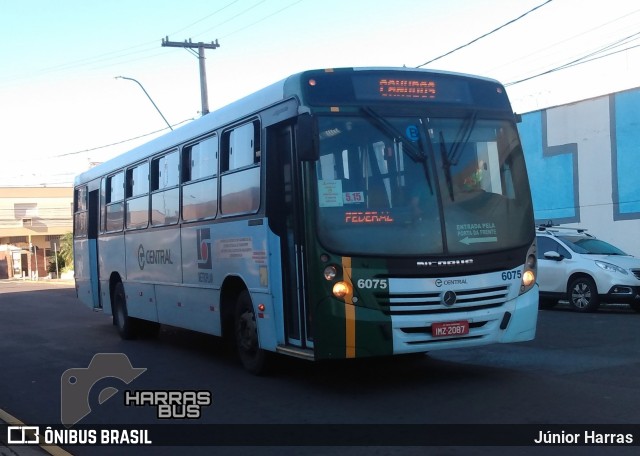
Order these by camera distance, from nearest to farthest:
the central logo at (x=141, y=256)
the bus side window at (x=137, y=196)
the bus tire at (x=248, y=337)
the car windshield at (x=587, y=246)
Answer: the bus tire at (x=248, y=337), the bus side window at (x=137, y=196), the central logo at (x=141, y=256), the car windshield at (x=587, y=246)

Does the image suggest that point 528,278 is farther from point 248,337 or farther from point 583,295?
point 583,295

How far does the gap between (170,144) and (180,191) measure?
94cm

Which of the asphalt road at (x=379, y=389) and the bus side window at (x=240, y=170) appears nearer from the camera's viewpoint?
the asphalt road at (x=379, y=389)

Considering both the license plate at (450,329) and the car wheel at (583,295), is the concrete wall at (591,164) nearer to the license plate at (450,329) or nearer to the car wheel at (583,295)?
the car wheel at (583,295)

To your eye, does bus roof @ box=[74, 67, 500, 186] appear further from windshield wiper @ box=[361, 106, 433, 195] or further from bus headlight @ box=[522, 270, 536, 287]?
bus headlight @ box=[522, 270, 536, 287]

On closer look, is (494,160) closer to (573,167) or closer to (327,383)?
(327,383)

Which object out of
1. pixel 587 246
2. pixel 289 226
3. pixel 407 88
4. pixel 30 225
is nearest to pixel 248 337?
pixel 289 226

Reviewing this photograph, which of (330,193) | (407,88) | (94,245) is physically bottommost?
(94,245)

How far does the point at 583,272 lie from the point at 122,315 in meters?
9.51

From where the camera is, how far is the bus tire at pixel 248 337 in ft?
31.2

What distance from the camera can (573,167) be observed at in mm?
23516

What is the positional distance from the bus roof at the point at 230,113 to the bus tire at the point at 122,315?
2.40 meters

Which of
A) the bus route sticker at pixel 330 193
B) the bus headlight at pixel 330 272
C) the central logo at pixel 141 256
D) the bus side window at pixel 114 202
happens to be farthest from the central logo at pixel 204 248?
the bus side window at pixel 114 202

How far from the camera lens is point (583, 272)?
54.0 ft
